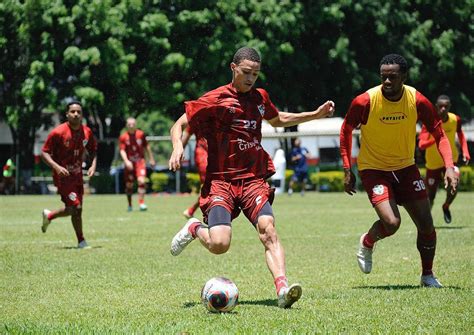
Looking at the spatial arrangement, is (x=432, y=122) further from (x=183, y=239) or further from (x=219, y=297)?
(x=219, y=297)

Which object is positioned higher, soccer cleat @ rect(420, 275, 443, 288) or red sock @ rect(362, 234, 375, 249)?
red sock @ rect(362, 234, 375, 249)

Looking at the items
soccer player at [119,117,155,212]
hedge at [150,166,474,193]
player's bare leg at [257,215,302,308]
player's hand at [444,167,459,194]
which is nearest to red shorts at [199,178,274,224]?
player's bare leg at [257,215,302,308]

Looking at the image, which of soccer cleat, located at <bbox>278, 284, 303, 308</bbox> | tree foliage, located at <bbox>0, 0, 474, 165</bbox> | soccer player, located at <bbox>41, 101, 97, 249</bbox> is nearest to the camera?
soccer cleat, located at <bbox>278, 284, 303, 308</bbox>

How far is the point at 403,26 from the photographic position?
40.4 meters

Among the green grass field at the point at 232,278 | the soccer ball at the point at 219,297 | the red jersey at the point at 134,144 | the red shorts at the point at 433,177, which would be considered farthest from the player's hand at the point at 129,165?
the soccer ball at the point at 219,297

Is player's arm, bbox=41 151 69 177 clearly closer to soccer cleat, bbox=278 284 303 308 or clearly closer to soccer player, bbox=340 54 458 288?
soccer player, bbox=340 54 458 288

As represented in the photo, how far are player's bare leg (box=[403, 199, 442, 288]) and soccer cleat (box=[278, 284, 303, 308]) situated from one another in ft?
6.73

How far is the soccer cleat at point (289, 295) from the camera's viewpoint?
7.43 metres

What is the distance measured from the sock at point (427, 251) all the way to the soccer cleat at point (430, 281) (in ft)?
0.16

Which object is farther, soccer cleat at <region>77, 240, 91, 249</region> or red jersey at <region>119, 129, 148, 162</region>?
red jersey at <region>119, 129, 148, 162</region>

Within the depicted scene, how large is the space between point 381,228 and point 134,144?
14869mm

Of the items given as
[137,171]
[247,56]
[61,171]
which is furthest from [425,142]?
[137,171]

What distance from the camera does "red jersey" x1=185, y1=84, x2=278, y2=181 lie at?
27.0 ft

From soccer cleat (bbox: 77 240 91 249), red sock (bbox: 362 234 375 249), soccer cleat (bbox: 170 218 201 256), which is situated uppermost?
soccer cleat (bbox: 170 218 201 256)
